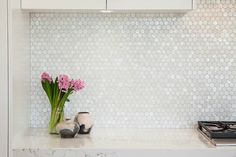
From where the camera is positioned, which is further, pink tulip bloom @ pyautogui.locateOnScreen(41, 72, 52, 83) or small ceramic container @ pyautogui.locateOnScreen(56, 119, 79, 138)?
pink tulip bloom @ pyautogui.locateOnScreen(41, 72, 52, 83)

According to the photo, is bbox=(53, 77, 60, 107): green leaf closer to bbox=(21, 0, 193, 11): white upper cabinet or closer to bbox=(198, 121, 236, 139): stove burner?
bbox=(21, 0, 193, 11): white upper cabinet

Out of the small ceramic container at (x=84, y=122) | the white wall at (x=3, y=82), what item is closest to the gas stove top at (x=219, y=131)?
the small ceramic container at (x=84, y=122)

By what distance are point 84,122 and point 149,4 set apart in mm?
767

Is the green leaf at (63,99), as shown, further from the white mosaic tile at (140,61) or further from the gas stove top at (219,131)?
the gas stove top at (219,131)

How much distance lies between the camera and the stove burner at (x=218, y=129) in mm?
1979

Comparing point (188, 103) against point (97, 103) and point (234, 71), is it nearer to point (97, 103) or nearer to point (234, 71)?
point (234, 71)

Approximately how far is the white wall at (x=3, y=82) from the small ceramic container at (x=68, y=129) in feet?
1.11

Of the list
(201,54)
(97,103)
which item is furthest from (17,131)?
(201,54)

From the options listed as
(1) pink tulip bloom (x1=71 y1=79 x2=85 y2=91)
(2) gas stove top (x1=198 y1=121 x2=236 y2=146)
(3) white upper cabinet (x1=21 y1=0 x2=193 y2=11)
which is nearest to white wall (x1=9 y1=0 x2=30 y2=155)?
(3) white upper cabinet (x1=21 y1=0 x2=193 y2=11)

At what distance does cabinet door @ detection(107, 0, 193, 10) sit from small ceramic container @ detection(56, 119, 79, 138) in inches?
26.8

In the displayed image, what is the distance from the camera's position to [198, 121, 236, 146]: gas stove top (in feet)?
6.32

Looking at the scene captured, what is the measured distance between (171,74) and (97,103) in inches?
20.2

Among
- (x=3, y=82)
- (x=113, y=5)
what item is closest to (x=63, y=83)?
(x=3, y=82)

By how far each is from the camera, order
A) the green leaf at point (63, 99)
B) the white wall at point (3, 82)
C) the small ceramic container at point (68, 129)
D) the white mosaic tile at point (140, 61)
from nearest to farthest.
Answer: the white wall at point (3, 82), the small ceramic container at point (68, 129), the green leaf at point (63, 99), the white mosaic tile at point (140, 61)
